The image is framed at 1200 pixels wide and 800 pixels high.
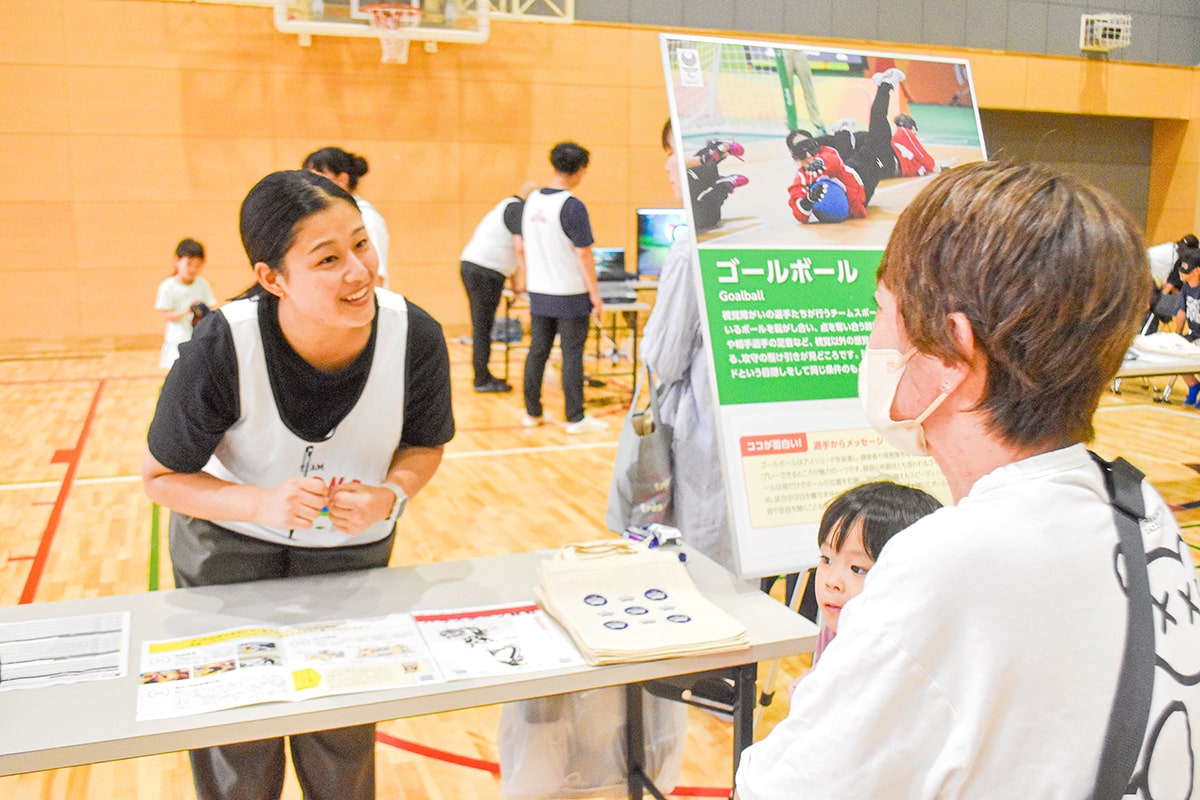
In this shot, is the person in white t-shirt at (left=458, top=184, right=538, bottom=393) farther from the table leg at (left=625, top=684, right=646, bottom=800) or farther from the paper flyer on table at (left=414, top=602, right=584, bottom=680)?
the paper flyer on table at (left=414, top=602, right=584, bottom=680)

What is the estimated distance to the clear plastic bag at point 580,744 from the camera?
2.07 meters

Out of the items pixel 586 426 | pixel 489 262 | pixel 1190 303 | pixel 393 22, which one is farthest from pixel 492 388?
pixel 1190 303

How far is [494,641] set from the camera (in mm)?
1765

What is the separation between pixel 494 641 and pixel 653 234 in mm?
7644

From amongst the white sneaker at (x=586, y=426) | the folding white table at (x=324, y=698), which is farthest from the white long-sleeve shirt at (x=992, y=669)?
the white sneaker at (x=586, y=426)

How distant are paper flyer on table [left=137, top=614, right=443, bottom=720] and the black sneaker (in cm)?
589

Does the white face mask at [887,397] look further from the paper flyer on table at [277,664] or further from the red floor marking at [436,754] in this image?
the red floor marking at [436,754]

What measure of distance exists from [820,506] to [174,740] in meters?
1.44

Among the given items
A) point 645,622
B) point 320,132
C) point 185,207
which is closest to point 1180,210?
point 320,132

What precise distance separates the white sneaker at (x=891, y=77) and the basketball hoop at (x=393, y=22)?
725 cm

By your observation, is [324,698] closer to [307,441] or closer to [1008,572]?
[307,441]

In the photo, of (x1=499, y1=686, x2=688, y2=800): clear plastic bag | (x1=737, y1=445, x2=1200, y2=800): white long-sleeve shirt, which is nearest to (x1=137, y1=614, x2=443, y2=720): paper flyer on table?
(x1=499, y1=686, x2=688, y2=800): clear plastic bag

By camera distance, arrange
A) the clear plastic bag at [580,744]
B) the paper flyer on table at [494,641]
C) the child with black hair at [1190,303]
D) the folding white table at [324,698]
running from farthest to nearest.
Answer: the child with black hair at [1190,303], the clear plastic bag at [580,744], the paper flyer on table at [494,641], the folding white table at [324,698]

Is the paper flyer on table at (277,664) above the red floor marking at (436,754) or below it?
above
